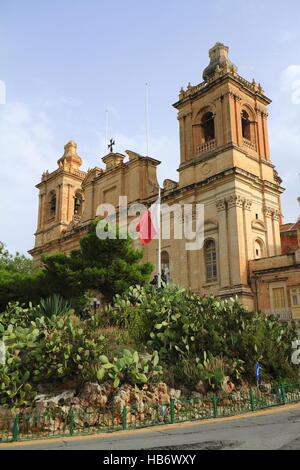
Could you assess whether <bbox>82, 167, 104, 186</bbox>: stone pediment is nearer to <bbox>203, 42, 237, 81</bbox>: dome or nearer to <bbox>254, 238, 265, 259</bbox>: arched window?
<bbox>203, 42, 237, 81</bbox>: dome

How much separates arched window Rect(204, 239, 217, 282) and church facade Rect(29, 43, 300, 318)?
0.06 metres

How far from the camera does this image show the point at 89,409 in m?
12.1

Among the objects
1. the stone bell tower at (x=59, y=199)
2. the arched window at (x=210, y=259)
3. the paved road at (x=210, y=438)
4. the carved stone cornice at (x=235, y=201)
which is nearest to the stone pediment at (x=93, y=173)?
the stone bell tower at (x=59, y=199)

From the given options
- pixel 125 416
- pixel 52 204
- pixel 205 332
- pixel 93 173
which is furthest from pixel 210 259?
pixel 52 204

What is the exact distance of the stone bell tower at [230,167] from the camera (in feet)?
91.7

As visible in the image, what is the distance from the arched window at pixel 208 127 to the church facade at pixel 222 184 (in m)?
0.07

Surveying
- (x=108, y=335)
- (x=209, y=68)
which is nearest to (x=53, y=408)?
(x=108, y=335)

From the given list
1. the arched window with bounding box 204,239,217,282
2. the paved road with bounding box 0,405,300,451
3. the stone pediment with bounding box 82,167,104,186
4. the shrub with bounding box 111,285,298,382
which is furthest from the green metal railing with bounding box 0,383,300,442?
the stone pediment with bounding box 82,167,104,186

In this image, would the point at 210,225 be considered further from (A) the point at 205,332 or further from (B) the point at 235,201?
(A) the point at 205,332

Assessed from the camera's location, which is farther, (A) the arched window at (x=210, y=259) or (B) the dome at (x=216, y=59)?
(B) the dome at (x=216, y=59)

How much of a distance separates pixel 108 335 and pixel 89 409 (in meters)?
3.93

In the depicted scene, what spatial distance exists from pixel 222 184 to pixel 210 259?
486 cm

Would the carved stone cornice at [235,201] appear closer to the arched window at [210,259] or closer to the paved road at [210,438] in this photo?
the arched window at [210,259]
